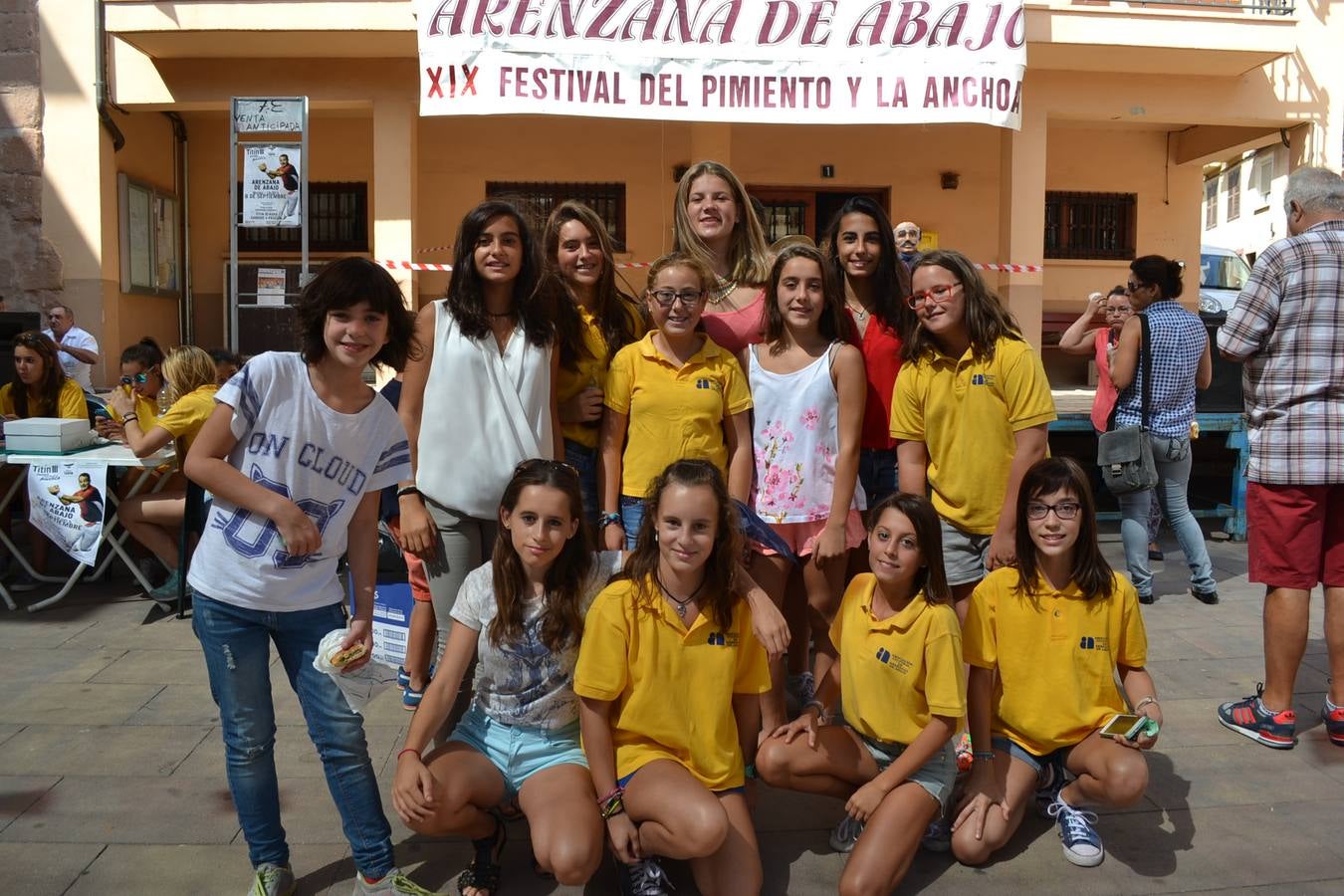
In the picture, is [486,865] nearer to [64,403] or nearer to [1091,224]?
[64,403]

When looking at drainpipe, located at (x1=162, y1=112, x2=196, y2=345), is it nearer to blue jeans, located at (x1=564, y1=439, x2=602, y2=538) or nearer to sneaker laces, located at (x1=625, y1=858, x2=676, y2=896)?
blue jeans, located at (x1=564, y1=439, x2=602, y2=538)

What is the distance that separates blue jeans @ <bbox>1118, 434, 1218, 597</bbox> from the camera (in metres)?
5.71

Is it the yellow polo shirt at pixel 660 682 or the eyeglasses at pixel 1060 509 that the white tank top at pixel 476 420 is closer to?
the yellow polo shirt at pixel 660 682

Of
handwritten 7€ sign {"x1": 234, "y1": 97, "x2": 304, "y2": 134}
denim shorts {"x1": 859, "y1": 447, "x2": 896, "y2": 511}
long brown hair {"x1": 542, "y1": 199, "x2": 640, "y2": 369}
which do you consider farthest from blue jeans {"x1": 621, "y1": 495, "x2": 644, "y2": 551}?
handwritten 7€ sign {"x1": 234, "y1": 97, "x2": 304, "y2": 134}

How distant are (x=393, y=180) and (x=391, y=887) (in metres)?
8.72

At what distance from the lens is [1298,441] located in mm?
3734

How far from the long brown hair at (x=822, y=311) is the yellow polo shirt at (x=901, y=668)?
90 centimetres

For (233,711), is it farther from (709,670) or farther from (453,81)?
(453,81)

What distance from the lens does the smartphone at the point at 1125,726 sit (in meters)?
2.93

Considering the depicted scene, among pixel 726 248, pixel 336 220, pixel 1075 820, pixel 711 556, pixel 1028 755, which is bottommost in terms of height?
pixel 1075 820

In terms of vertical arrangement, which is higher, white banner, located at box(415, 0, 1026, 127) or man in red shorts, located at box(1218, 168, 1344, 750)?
white banner, located at box(415, 0, 1026, 127)

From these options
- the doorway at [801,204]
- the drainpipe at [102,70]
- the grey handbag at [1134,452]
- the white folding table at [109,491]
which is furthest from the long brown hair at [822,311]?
the doorway at [801,204]

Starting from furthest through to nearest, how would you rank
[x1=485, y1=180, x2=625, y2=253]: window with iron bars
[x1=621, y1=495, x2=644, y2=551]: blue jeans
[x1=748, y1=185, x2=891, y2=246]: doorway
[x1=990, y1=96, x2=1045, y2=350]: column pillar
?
[x1=748, y1=185, x2=891, y2=246]: doorway
[x1=485, y1=180, x2=625, y2=253]: window with iron bars
[x1=990, y1=96, x2=1045, y2=350]: column pillar
[x1=621, y1=495, x2=644, y2=551]: blue jeans

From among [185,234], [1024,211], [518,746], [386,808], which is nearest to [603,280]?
[518,746]
